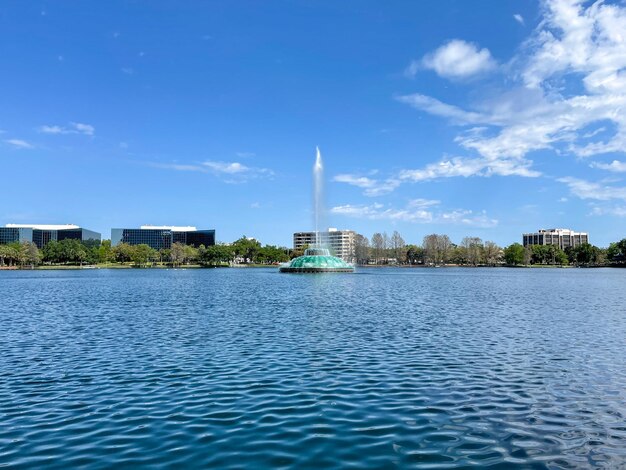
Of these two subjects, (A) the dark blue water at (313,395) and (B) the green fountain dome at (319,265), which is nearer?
(A) the dark blue water at (313,395)

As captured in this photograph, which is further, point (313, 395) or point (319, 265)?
point (319, 265)

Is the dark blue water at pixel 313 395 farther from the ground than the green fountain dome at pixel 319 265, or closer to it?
closer to it

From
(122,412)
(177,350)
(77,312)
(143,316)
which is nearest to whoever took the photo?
(122,412)

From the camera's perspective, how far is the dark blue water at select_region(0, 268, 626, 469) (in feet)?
38.5

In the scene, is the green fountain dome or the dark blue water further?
the green fountain dome

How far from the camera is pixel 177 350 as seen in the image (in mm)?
25359

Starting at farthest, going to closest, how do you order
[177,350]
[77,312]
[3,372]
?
[77,312] → [177,350] → [3,372]

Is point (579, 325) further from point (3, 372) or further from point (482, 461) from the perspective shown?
point (3, 372)

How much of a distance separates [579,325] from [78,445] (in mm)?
34350

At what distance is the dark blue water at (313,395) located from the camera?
1173 centimetres

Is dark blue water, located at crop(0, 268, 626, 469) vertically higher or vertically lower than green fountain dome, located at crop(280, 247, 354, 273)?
lower

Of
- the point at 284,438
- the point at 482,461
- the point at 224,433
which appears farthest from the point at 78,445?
the point at 482,461

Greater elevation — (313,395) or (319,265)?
(319,265)

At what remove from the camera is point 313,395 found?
16.9 metres
